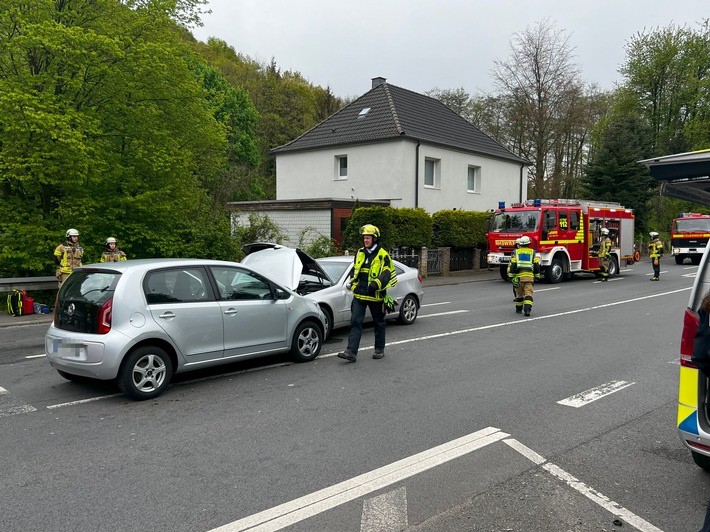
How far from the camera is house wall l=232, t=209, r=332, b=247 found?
22.5m

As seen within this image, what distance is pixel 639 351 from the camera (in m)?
8.45

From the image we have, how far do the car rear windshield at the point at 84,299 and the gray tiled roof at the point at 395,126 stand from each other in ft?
69.1

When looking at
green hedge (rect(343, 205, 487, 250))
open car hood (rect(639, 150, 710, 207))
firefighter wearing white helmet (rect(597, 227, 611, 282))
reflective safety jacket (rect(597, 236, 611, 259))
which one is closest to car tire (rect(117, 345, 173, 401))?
open car hood (rect(639, 150, 710, 207))

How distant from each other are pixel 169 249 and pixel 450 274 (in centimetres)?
1273

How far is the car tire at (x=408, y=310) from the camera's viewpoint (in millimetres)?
10860

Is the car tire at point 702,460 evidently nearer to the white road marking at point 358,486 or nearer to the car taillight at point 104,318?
the white road marking at point 358,486

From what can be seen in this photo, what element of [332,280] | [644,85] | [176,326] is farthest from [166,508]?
[644,85]

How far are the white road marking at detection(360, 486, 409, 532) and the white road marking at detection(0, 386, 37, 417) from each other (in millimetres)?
3895

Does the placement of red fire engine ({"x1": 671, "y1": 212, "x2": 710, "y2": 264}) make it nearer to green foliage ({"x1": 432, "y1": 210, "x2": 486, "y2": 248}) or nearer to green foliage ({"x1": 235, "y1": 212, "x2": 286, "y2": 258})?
green foliage ({"x1": 432, "y1": 210, "x2": 486, "y2": 248})

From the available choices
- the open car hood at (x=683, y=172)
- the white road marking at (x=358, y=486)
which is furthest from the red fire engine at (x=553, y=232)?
the white road marking at (x=358, y=486)

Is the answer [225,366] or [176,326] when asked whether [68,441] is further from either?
[225,366]

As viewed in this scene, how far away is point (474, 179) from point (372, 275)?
25.3 meters

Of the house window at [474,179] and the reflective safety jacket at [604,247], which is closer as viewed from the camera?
the reflective safety jacket at [604,247]

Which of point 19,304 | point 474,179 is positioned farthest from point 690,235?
point 19,304
